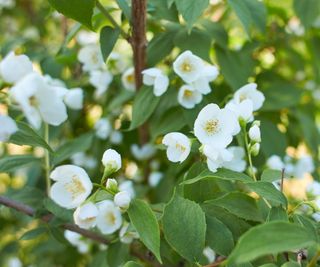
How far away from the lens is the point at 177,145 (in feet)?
2.98

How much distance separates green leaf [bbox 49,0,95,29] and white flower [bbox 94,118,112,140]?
472 mm

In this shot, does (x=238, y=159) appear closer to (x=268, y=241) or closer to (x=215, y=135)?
(x=215, y=135)

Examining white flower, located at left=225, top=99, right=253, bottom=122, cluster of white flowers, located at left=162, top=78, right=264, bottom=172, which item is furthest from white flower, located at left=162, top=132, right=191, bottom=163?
white flower, located at left=225, top=99, right=253, bottom=122

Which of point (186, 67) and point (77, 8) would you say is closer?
point (77, 8)

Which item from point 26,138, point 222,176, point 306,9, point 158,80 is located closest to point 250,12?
point 306,9

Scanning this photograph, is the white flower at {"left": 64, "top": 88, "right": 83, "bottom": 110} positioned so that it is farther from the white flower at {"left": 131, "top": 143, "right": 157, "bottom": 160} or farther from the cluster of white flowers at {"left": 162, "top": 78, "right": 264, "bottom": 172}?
the cluster of white flowers at {"left": 162, "top": 78, "right": 264, "bottom": 172}

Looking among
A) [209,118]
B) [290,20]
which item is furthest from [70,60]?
[290,20]

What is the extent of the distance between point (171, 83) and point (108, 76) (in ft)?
0.62

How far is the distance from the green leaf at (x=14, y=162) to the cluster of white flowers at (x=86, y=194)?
181 mm

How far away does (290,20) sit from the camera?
5.36 ft

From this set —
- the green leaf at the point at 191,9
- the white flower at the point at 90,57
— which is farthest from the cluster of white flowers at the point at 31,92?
the white flower at the point at 90,57

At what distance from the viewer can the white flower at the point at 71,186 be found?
0.84m

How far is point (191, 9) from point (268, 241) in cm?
51

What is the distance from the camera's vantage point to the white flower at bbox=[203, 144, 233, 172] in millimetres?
834
